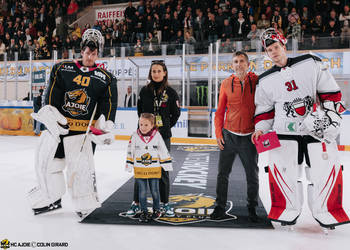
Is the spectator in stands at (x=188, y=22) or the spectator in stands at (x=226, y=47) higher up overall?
the spectator in stands at (x=188, y=22)

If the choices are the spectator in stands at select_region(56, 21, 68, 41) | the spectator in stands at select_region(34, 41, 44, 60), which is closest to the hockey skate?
the spectator in stands at select_region(34, 41, 44, 60)

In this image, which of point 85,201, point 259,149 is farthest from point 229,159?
point 85,201

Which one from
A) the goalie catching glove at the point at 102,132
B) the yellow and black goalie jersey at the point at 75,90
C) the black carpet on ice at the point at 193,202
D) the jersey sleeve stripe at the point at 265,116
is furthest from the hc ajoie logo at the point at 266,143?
the yellow and black goalie jersey at the point at 75,90

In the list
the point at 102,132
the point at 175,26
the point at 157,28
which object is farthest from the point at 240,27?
the point at 102,132

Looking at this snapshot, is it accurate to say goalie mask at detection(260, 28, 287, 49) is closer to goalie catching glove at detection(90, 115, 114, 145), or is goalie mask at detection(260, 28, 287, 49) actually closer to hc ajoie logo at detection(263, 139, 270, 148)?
hc ajoie logo at detection(263, 139, 270, 148)

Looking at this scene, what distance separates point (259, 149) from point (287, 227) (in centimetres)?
68

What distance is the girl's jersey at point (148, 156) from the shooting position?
2844mm

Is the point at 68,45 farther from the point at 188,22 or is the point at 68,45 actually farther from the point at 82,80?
the point at 82,80

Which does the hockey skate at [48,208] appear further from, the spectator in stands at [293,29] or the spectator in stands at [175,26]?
the spectator in stands at [175,26]

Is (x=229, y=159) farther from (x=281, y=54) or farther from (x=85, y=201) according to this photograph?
(x=85, y=201)

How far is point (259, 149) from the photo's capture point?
8.80 ft

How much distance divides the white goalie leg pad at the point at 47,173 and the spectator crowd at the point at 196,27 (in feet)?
21.4

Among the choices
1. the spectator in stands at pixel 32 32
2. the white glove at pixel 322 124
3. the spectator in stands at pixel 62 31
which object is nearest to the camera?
the white glove at pixel 322 124

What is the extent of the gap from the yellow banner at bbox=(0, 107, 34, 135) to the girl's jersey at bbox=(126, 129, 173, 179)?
846 cm
